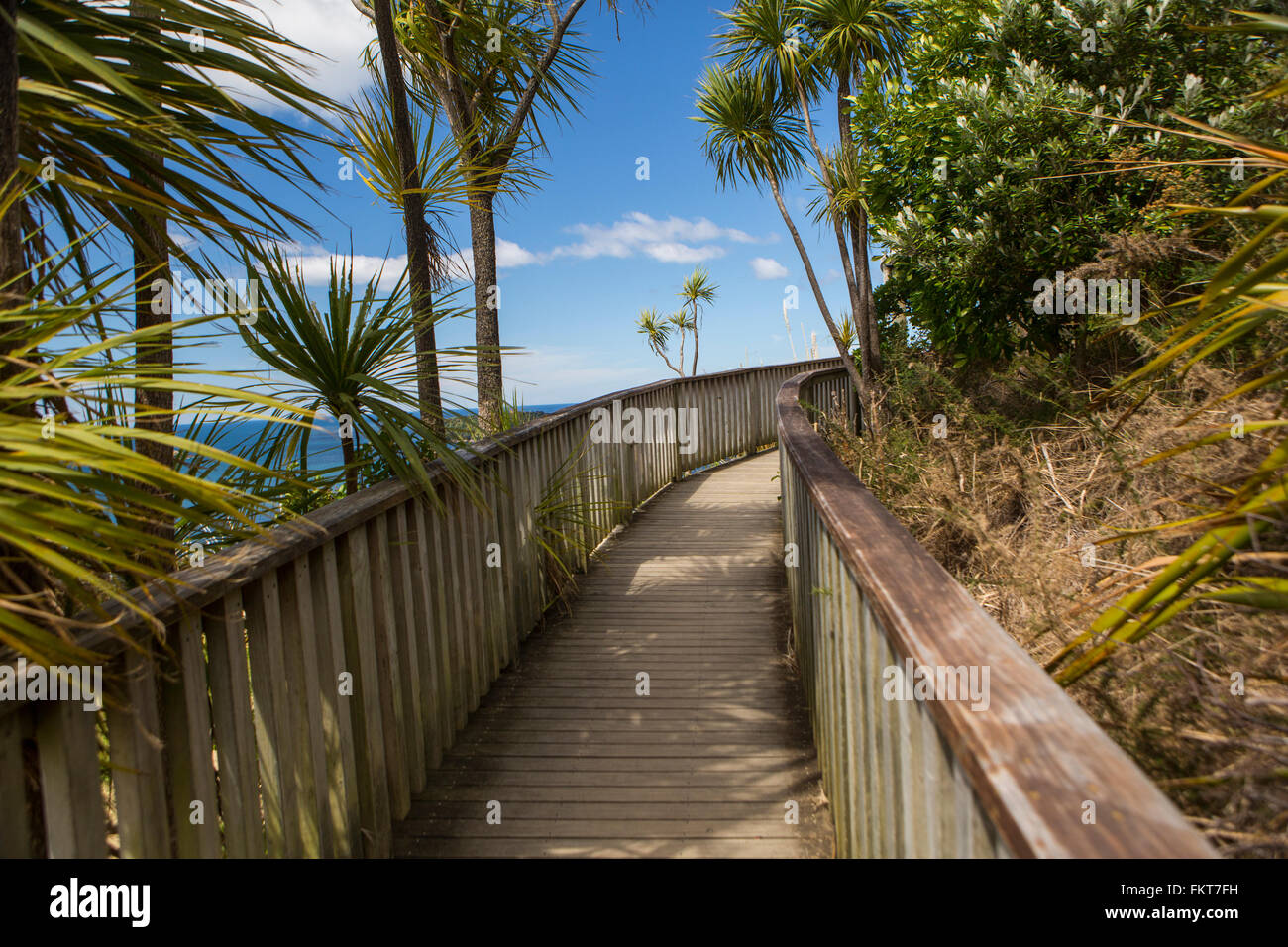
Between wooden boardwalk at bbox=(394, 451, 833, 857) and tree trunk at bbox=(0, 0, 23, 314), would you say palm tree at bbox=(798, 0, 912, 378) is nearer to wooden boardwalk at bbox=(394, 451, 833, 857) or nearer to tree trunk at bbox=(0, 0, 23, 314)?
wooden boardwalk at bbox=(394, 451, 833, 857)

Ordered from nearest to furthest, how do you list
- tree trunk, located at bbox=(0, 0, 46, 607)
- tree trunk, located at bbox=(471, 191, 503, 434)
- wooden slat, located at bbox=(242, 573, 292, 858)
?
1. tree trunk, located at bbox=(0, 0, 46, 607)
2. wooden slat, located at bbox=(242, 573, 292, 858)
3. tree trunk, located at bbox=(471, 191, 503, 434)

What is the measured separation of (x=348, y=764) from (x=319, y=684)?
323 mm

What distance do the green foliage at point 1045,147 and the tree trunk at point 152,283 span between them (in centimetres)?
521

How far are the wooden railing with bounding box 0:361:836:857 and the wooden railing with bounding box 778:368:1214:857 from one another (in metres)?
1.39

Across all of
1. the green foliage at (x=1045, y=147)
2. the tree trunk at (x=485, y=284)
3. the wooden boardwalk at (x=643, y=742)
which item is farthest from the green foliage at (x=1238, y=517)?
the tree trunk at (x=485, y=284)

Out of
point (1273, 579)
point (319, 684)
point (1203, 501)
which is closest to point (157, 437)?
point (319, 684)

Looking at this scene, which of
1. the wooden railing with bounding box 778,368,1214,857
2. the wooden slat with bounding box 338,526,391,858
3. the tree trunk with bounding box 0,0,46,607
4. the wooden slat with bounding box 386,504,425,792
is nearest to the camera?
the wooden railing with bounding box 778,368,1214,857

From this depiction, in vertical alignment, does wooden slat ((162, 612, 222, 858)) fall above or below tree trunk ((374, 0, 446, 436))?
below

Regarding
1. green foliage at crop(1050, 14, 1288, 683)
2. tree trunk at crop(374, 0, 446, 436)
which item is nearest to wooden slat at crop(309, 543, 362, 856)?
green foliage at crop(1050, 14, 1288, 683)

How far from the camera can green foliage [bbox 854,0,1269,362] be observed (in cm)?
507

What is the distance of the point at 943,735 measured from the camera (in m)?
1.19

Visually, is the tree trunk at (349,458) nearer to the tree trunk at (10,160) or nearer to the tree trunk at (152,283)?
the tree trunk at (152,283)

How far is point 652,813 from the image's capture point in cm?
286

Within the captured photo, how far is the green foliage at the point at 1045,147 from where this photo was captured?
5070 millimetres
